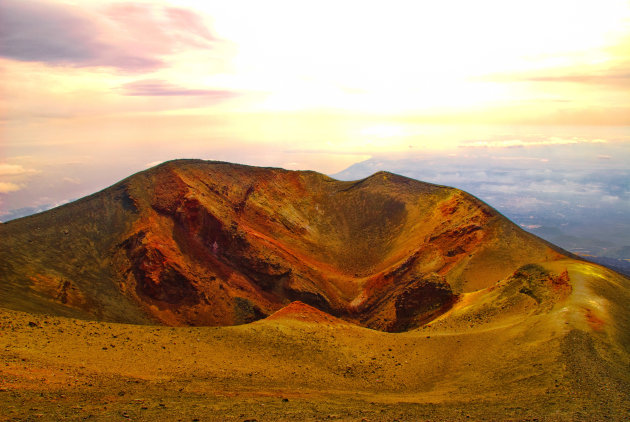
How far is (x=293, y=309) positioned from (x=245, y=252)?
16.0 metres

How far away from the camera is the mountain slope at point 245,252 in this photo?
3747 centimetres

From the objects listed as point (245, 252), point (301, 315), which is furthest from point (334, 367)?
point (245, 252)

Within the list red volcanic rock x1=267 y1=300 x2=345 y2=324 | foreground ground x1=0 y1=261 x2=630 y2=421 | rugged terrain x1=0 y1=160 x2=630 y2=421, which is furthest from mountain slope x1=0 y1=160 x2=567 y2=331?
red volcanic rock x1=267 y1=300 x2=345 y2=324

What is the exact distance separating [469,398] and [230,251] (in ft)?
114

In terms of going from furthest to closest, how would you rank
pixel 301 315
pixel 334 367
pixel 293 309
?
pixel 293 309 < pixel 301 315 < pixel 334 367

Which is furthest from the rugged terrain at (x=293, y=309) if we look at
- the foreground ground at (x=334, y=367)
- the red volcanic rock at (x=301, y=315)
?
the red volcanic rock at (x=301, y=315)

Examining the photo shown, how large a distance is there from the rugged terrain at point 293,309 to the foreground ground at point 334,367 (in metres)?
0.12

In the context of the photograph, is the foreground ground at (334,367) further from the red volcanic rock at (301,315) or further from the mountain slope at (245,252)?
the mountain slope at (245,252)

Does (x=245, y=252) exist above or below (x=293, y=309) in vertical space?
above

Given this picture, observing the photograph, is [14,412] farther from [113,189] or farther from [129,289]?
[113,189]

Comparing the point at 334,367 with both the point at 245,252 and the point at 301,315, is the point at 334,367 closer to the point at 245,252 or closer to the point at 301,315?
the point at 301,315

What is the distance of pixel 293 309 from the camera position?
3406cm

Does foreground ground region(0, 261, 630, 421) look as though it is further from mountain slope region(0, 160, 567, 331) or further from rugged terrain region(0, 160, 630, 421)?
mountain slope region(0, 160, 567, 331)

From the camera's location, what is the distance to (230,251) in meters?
48.2
